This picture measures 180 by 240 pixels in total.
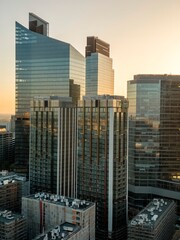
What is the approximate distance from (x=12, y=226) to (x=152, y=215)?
8.94m

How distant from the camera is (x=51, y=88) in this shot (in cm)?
3794

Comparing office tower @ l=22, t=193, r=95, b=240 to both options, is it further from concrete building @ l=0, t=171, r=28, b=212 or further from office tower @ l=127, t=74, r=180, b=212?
office tower @ l=127, t=74, r=180, b=212

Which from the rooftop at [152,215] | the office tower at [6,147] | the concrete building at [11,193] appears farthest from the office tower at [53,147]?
the office tower at [6,147]

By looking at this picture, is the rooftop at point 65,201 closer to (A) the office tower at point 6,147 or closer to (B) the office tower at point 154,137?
(B) the office tower at point 154,137

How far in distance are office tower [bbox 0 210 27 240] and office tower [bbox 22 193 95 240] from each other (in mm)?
1253

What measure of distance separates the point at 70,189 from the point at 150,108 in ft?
33.0

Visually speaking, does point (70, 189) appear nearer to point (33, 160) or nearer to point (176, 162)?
point (33, 160)

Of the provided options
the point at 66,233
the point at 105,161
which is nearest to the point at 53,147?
the point at 105,161

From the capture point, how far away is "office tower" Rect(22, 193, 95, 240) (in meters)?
21.2

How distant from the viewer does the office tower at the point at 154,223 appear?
796 inches

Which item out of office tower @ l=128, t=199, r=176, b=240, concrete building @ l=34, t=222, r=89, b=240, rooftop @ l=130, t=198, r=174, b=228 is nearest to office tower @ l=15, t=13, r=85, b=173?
rooftop @ l=130, t=198, r=174, b=228

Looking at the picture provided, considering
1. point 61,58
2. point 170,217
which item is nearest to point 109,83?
point 61,58

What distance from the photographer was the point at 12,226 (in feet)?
68.6

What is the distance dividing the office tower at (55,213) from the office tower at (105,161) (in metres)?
2.53
